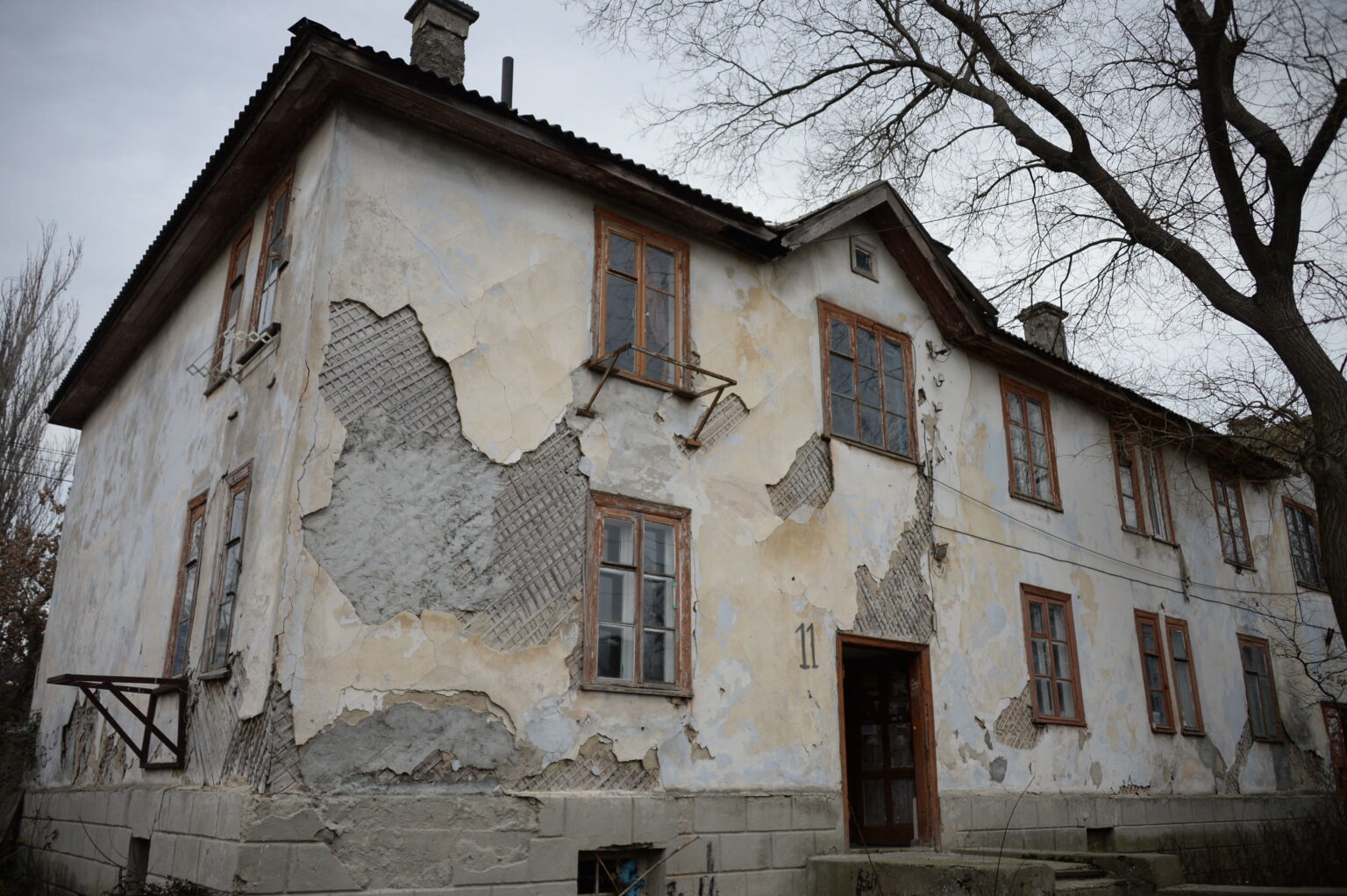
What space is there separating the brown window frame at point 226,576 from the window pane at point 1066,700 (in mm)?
9497

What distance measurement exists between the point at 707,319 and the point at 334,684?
504 cm

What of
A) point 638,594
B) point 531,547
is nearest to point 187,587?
point 531,547

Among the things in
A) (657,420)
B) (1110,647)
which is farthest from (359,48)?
(1110,647)

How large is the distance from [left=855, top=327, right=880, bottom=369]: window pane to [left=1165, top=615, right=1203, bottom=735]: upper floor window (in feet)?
22.1

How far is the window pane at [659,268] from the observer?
1026cm

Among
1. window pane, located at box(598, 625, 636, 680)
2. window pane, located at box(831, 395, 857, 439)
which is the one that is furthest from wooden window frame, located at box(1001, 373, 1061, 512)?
window pane, located at box(598, 625, 636, 680)

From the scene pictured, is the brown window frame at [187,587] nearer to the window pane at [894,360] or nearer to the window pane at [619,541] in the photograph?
the window pane at [619,541]

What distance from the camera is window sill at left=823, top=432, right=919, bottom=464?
1132cm

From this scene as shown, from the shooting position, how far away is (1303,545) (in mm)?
20062

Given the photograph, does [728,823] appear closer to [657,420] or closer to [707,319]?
[657,420]

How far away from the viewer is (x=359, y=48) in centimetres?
817

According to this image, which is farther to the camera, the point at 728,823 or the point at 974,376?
the point at 974,376

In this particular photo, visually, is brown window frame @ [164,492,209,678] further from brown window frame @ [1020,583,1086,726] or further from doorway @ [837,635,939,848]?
brown window frame @ [1020,583,1086,726]

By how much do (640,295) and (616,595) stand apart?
287 centimetres
